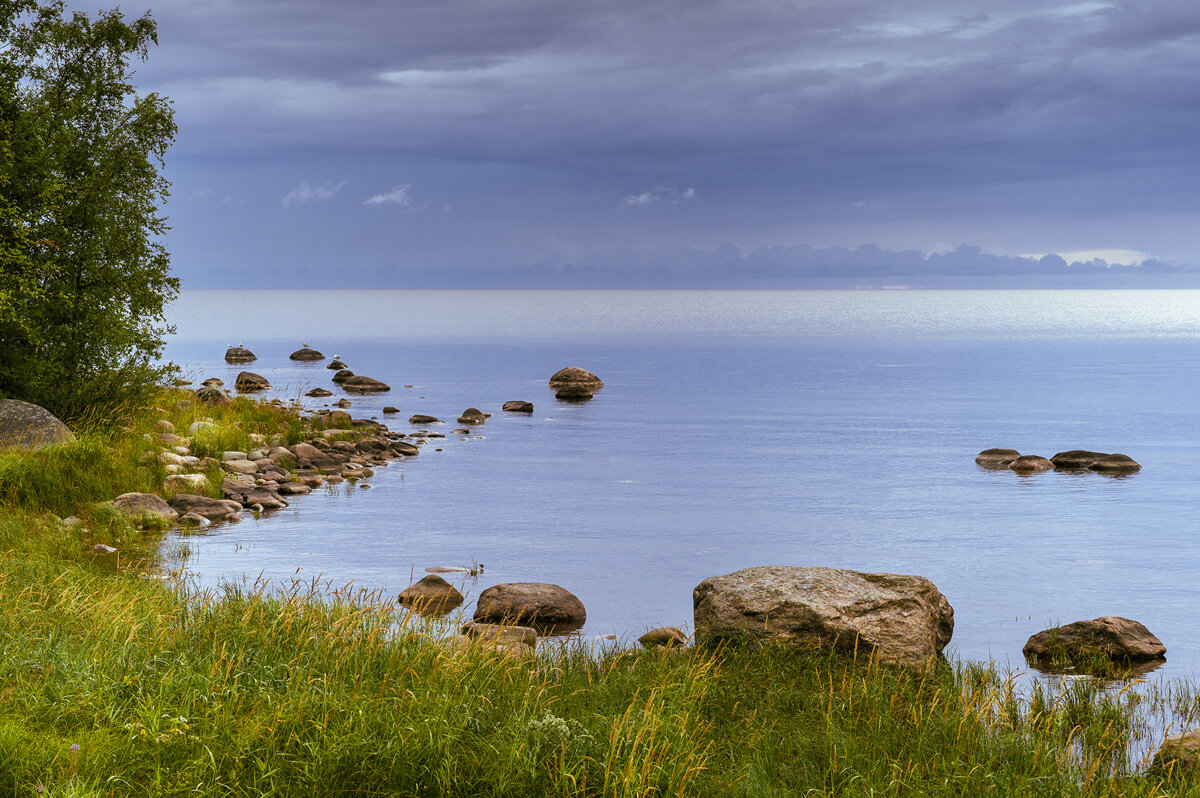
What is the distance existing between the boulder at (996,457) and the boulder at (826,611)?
A: 23569mm

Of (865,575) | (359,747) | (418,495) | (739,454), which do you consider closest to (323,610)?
(359,747)

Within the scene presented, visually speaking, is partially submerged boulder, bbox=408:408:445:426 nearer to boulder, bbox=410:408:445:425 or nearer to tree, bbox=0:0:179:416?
boulder, bbox=410:408:445:425

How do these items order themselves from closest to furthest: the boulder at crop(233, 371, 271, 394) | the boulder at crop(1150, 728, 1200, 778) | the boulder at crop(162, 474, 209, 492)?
the boulder at crop(1150, 728, 1200, 778)
the boulder at crop(162, 474, 209, 492)
the boulder at crop(233, 371, 271, 394)

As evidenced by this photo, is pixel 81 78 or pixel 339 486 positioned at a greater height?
pixel 81 78

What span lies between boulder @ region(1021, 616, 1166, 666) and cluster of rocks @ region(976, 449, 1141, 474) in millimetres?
20393

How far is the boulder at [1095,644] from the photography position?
15.7 m

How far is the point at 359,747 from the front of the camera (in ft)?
25.9

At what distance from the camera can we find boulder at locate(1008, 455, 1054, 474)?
35.8 m

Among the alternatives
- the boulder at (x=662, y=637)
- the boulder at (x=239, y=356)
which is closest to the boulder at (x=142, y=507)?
the boulder at (x=662, y=637)

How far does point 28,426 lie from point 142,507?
13.4ft

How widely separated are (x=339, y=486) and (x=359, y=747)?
23.0 meters

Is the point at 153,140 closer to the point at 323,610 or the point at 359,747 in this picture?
the point at 323,610

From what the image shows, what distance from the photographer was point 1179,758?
33.4ft

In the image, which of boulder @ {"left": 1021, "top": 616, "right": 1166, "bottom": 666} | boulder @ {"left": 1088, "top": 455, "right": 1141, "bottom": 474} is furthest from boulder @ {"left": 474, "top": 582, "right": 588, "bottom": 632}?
boulder @ {"left": 1088, "top": 455, "right": 1141, "bottom": 474}
